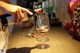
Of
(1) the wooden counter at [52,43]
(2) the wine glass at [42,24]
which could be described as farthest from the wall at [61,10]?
(2) the wine glass at [42,24]

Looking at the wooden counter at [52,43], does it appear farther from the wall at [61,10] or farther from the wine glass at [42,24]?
the wall at [61,10]

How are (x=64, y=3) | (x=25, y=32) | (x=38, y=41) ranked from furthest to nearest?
(x=64, y=3) → (x=25, y=32) → (x=38, y=41)

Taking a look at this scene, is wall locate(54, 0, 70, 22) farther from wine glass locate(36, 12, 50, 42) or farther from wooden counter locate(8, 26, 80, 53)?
wine glass locate(36, 12, 50, 42)

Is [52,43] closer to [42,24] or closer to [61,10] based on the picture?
[42,24]

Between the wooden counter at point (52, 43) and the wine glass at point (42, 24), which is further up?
the wine glass at point (42, 24)

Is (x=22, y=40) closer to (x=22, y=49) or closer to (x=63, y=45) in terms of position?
(x=22, y=49)

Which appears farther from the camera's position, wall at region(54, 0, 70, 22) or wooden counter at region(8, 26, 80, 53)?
wall at region(54, 0, 70, 22)

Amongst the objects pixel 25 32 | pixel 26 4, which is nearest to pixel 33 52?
pixel 25 32

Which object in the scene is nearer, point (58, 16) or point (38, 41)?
point (38, 41)

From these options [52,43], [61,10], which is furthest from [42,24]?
[61,10]

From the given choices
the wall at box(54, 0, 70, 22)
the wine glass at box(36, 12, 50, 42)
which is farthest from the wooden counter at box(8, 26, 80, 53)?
the wall at box(54, 0, 70, 22)

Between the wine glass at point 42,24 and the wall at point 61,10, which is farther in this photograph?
the wall at point 61,10
